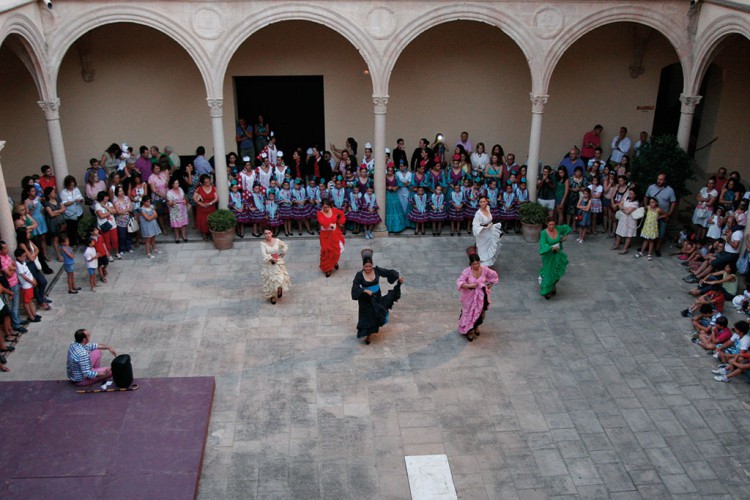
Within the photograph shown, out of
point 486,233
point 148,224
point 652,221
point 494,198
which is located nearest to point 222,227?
point 148,224

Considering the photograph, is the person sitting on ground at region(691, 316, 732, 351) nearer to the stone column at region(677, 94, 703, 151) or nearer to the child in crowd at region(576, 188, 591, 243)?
the child in crowd at region(576, 188, 591, 243)

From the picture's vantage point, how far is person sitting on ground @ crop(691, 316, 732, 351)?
11413 millimetres

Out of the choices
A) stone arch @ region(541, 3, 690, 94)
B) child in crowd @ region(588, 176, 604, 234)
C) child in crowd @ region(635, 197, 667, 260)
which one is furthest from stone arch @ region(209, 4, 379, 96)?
child in crowd @ region(635, 197, 667, 260)

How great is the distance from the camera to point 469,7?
1477 centimetres

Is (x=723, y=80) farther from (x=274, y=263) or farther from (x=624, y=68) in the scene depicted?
(x=274, y=263)

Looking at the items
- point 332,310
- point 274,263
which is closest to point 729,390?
point 332,310

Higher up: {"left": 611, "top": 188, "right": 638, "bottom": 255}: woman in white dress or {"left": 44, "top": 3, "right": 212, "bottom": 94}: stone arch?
{"left": 44, "top": 3, "right": 212, "bottom": 94}: stone arch

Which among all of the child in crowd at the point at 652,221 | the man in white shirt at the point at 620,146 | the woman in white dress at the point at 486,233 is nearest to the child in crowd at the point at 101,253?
the woman in white dress at the point at 486,233

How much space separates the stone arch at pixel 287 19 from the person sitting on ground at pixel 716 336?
308 inches

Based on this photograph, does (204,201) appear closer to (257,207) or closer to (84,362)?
(257,207)

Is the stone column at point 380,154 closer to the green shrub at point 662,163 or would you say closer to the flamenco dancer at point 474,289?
the flamenco dancer at point 474,289

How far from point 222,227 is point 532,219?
20.6 ft

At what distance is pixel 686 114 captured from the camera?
51.1 feet

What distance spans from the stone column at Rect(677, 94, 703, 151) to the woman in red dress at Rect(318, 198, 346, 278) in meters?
7.37
